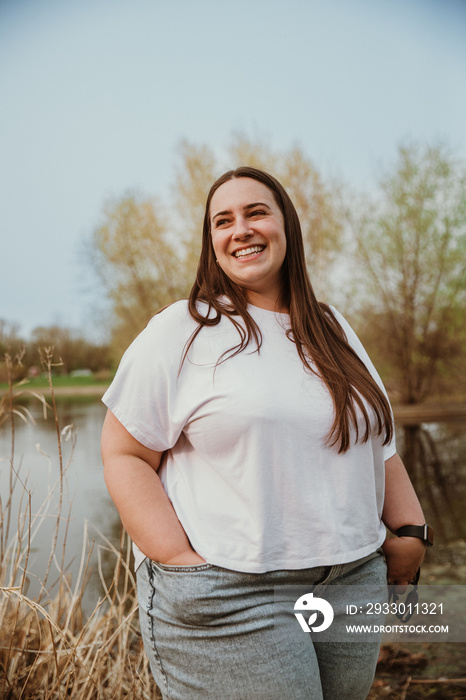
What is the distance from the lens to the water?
338cm

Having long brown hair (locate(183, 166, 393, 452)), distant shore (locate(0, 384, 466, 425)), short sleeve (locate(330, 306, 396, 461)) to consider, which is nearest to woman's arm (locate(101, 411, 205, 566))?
→ long brown hair (locate(183, 166, 393, 452))

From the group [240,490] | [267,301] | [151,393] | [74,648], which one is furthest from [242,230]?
[74,648]

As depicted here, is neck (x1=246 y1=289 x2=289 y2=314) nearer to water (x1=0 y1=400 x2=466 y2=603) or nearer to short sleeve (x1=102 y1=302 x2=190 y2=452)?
short sleeve (x1=102 y1=302 x2=190 y2=452)

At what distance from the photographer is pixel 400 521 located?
1.28m

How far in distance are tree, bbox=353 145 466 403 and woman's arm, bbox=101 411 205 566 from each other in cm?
781

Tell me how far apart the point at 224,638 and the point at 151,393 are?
1.45ft

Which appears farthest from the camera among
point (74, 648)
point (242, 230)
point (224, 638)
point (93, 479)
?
point (93, 479)

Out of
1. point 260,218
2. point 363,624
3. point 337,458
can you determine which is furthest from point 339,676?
point 260,218

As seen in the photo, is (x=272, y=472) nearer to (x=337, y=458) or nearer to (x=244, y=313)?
(x=337, y=458)

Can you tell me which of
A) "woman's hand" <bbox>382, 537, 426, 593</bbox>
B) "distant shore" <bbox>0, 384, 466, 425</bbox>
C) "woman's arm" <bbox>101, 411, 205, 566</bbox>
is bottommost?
"distant shore" <bbox>0, 384, 466, 425</bbox>

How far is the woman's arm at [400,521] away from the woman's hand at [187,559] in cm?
48

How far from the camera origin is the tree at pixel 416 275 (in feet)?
27.8

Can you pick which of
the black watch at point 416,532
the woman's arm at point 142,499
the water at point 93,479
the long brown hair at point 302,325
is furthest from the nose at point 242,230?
the water at point 93,479

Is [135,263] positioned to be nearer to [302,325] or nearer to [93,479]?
[93,479]
